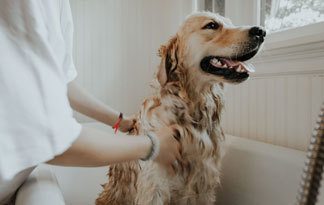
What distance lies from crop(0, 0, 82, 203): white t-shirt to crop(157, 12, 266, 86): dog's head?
47 centimetres

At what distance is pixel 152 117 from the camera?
773 mm

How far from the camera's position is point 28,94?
1.08ft

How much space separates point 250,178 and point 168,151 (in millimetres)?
487

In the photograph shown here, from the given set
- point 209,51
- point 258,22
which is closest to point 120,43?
point 258,22

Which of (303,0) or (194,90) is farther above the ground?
(303,0)

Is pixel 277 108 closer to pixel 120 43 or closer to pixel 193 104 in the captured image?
pixel 193 104

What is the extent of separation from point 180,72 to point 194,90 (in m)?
0.08

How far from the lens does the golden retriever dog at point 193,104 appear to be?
2.37 ft

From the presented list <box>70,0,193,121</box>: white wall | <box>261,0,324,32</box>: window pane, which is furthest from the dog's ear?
<box>70,0,193,121</box>: white wall

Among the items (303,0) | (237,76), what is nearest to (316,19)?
(303,0)

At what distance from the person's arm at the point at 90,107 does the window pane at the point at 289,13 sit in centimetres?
95

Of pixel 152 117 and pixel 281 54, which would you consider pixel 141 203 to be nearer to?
pixel 152 117

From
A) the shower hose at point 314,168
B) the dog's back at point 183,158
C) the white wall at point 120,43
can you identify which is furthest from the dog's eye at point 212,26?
the white wall at point 120,43

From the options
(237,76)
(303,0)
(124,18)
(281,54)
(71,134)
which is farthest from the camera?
(124,18)
